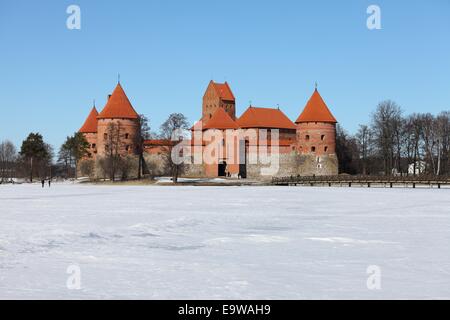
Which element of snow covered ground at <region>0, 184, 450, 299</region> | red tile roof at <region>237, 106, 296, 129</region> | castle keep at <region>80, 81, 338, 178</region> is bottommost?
snow covered ground at <region>0, 184, 450, 299</region>

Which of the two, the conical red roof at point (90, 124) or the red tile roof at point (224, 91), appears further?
the red tile roof at point (224, 91)

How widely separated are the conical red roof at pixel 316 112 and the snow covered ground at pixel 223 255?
42956 millimetres

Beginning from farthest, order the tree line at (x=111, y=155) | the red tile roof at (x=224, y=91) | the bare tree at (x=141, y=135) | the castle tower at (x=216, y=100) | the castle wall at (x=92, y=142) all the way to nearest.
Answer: the red tile roof at (x=224, y=91) → the castle tower at (x=216, y=100) → the castle wall at (x=92, y=142) → the bare tree at (x=141, y=135) → the tree line at (x=111, y=155)

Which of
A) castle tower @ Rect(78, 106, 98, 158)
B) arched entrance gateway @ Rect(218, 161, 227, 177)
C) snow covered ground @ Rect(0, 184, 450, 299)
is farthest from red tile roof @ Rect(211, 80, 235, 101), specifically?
snow covered ground @ Rect(0, 184, 450, 299)

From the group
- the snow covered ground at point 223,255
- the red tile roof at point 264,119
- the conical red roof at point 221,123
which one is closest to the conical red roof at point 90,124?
the conical red roof at point 221,123

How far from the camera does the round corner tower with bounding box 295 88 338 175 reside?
187 ft

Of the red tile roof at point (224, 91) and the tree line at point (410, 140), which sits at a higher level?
→ the red tile roof at point (224, 91)

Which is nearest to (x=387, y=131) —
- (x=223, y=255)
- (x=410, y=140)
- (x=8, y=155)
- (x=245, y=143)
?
(x=410, y=140)

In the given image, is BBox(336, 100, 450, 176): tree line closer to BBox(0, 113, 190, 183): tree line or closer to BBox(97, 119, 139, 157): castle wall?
BBox(0, 113, 190, 183): tree line

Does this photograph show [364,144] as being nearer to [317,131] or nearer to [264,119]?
[317,131]

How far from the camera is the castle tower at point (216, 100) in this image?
75750mm

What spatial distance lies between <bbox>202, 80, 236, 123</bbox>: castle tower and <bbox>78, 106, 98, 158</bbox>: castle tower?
53.1 feet

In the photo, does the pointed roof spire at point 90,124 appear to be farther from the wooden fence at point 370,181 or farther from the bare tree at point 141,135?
the wooden fence at point 370,181
